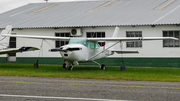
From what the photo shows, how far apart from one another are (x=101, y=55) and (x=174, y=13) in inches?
300

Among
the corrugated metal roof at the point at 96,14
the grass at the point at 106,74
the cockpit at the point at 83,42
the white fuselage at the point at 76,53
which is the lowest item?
the grass at the point at 106,74

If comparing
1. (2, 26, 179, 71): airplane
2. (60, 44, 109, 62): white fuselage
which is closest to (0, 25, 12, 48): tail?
(2, 26, 179, 71): airplane

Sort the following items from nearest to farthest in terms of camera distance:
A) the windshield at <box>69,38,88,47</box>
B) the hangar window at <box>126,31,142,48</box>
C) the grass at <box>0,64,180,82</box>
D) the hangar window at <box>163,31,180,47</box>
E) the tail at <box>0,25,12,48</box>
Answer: the grass at <box>0,64,180,82</box>, the windshield at <box>69,38,88,47</box>, the tail at <box>0,25,12,48</box>, the hangar window at <box>163,31,180,47</box>, the hangar window at <box>126,31,142,48</box>

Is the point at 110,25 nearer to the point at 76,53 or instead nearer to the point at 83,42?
the point at 83,42

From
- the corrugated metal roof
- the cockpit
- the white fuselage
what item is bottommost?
the white fuselage

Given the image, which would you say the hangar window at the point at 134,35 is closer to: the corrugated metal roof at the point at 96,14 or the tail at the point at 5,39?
the corrugated metal roof at the point at 96,14

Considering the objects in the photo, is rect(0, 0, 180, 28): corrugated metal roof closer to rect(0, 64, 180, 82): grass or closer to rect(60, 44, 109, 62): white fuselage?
rect(60, 44, 109, 62): white fuselage

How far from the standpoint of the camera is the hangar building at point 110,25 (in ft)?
78.2

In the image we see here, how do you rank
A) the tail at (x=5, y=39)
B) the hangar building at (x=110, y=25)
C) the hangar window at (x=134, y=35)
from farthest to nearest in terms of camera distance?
1. the hangar window at (x=134, y=35)
2. the hangar building at (x=110, y=25)
3. the tail at (x=5, y=39)

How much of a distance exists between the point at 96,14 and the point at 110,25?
4031mm

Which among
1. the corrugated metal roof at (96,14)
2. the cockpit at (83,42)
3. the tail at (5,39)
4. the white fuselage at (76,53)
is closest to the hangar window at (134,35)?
the corrugated metal roof at (96,14)

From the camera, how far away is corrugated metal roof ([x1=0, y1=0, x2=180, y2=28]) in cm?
2494

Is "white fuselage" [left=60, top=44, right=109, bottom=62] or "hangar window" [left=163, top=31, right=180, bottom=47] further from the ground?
"hangar window" [left=163, top=31, right=180, bottom=47]

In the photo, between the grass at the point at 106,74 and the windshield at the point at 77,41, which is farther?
the windshield at the point at 77,41
